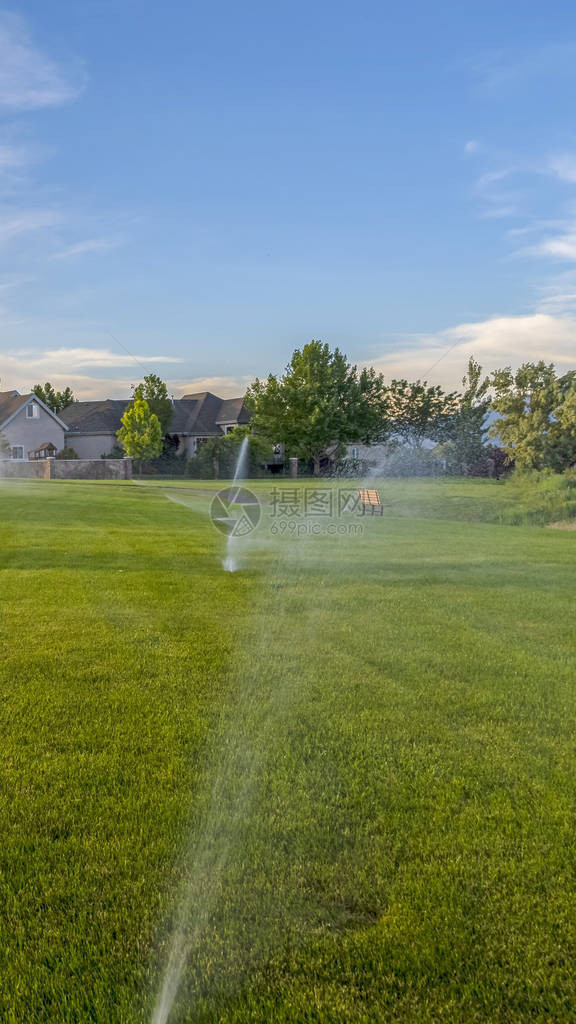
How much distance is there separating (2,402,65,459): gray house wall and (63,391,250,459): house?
882mm

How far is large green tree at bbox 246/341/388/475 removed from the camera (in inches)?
1395

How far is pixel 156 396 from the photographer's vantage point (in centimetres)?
4178

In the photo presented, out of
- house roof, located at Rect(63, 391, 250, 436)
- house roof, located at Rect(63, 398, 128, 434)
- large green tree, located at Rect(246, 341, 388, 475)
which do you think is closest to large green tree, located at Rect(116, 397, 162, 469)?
house roof, located at Rect(63, 391, 250, 436)

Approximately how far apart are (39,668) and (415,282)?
10228 millimetres

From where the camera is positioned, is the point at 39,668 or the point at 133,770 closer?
the point at 133,770

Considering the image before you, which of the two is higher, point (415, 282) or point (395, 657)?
point (415, 282)

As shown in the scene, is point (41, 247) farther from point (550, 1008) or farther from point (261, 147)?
point (550, 1008)

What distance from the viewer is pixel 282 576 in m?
7.27

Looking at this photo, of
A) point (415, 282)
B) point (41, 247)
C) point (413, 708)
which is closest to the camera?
point (413, 708)

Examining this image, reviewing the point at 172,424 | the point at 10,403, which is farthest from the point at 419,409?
the point at 10,403

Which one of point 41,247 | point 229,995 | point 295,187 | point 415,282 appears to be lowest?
point 229,995

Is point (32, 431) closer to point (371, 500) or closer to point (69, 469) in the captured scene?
point (69, 469)

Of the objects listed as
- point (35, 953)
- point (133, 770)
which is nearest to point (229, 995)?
point (35, 953)

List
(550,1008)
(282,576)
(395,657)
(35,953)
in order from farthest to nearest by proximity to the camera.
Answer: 1. (282,576)
2. (395,657)
3. (35,953)
4. (550,1008)
